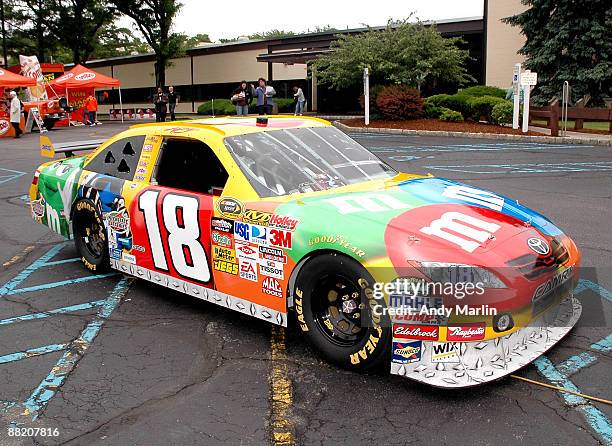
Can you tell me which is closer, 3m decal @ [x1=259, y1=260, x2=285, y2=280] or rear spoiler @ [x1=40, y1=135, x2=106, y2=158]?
3m decal @ [x1=259, y1=260, x2=285, y2=280]

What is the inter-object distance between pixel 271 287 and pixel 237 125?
1696mm

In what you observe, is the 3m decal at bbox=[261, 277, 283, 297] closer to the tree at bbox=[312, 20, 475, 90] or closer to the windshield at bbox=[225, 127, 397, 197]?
the windshield at bbox=[225, 127, 397, 197]

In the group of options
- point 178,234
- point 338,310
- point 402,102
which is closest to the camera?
point 338,310

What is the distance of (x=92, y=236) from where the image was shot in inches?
234

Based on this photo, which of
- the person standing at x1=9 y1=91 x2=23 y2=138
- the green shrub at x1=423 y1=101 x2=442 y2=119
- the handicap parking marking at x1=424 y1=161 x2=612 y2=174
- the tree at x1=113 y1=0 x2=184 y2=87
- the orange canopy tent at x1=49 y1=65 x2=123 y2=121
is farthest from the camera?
the tree at x1=113 y1=0 x2=184 y2=87

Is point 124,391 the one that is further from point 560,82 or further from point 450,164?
point 560,82

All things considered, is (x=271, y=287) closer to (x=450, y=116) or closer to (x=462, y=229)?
(x=462, y=229)

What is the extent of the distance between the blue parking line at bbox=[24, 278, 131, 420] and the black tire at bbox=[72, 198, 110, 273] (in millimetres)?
443

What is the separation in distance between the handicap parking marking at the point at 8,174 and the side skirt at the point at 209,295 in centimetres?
877

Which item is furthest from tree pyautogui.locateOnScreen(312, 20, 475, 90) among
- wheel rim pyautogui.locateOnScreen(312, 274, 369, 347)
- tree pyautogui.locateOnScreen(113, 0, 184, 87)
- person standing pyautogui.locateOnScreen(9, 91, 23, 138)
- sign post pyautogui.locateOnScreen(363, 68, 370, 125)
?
wheel rim pyautogui.locateOnScreen(312, 274, 369, 347)

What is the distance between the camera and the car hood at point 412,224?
3.49 meters

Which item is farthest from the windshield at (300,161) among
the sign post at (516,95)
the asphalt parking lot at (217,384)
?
the sign post at (516,95)

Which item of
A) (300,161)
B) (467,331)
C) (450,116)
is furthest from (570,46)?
(467,331)

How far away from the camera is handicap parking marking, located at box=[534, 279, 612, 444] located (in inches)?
123
